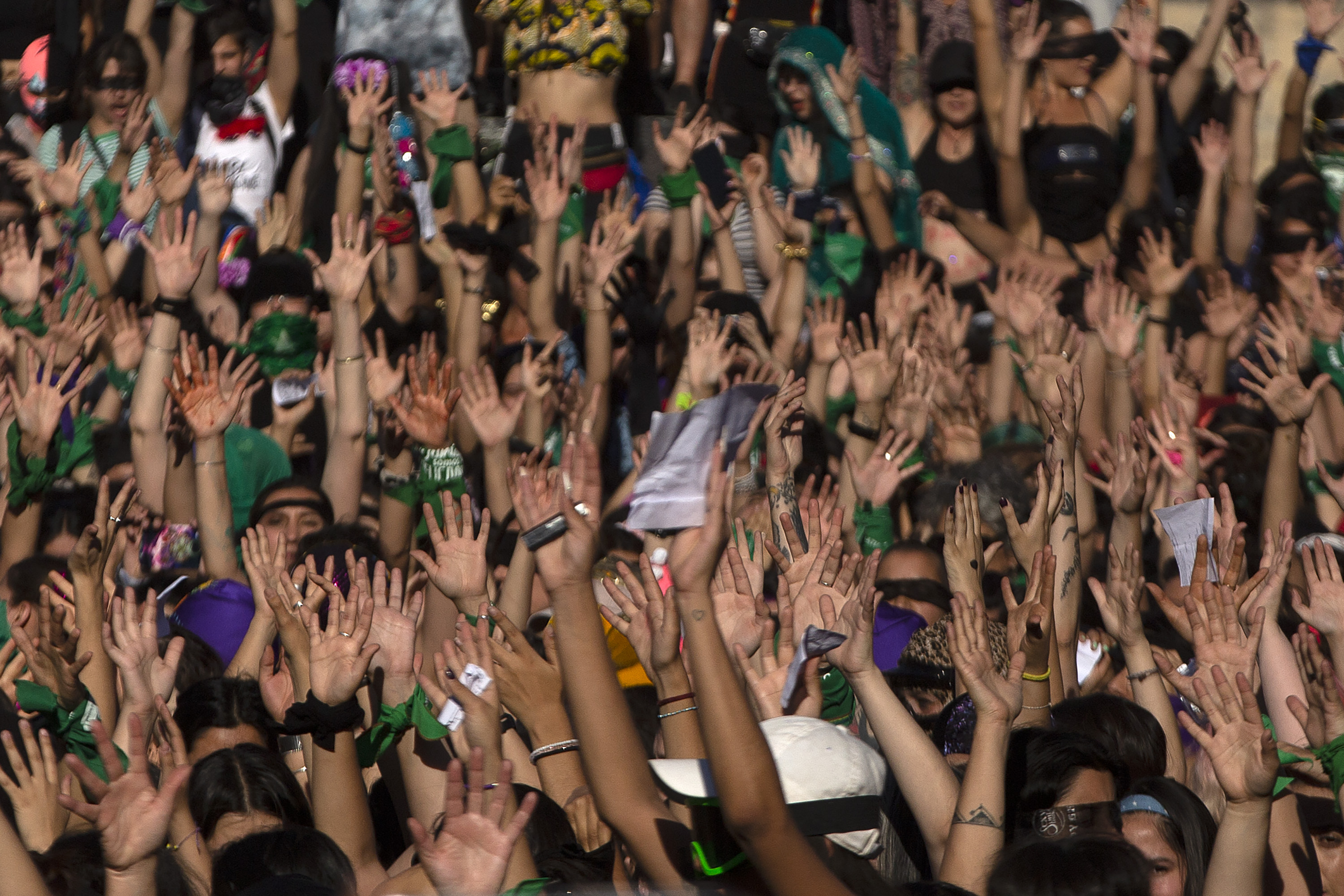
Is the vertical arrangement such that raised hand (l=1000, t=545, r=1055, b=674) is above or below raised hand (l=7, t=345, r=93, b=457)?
above

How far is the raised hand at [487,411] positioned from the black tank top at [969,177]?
3.39m

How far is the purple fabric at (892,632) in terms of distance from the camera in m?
4.24

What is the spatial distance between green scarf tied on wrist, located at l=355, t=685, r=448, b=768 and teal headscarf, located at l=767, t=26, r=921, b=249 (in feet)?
14.2

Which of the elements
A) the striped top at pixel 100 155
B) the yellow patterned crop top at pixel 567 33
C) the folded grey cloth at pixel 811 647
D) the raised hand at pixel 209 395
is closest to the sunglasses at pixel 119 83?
the striped top at pixel 100 155

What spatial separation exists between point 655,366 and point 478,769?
14.4 ft

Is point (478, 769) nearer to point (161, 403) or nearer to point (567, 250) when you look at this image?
point (161, 403)

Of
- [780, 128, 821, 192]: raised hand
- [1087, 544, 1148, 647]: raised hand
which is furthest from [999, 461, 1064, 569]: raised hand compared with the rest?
[780, 128, 821, 192]: raised hand

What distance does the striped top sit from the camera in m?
6.97

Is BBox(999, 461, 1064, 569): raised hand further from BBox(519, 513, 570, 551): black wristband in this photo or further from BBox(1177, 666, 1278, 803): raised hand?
BBox(519, 513, 570, 551): black wristband

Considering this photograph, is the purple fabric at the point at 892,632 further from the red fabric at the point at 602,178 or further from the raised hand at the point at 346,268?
the red fabric at the point at 602,178

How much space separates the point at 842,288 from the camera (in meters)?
7.23

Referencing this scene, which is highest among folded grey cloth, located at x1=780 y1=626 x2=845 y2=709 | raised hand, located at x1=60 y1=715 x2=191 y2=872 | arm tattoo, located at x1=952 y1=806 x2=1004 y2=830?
folded grey cloth, located at x1=780 y1=626 x2=845 y2=709

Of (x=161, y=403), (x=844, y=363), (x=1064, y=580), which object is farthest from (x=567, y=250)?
(x=1064, y=580)

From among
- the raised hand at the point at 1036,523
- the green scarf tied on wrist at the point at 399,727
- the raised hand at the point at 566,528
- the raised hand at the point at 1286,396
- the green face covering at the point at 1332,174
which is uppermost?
the raised hand at the point at 566,528
